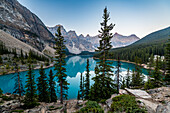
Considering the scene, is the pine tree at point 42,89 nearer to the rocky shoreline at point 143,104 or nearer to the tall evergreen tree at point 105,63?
the rocky shoreline at point 143,104

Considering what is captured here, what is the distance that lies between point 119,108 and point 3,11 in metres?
199

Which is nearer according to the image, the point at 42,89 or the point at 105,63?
the point at 105,63

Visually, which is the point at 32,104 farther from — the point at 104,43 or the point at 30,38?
the point at 30,38

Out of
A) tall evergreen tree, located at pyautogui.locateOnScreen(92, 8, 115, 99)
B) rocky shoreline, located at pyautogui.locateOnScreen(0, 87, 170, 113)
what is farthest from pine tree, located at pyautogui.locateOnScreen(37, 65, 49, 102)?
tall evergreen tree, located at pyautogui.locateOnScreen(92, 8, 115, 99)

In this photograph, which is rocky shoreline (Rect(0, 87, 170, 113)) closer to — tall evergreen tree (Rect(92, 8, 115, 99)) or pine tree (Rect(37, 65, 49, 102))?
tall evergreen tree (Rect(92, 8, 115, 99))

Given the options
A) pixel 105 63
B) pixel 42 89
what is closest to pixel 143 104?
pixel 105 63

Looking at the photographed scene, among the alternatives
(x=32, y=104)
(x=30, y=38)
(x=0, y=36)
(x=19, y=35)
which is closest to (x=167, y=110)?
(x=32, y=104)

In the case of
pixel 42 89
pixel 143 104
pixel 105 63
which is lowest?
pixel 42 89

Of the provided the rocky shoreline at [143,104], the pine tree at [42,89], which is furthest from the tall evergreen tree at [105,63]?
the pine tree at [42,89]

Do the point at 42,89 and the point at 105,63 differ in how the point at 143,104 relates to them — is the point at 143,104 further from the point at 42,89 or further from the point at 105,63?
the point at 42,89

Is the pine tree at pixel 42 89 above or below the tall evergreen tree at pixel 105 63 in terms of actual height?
below

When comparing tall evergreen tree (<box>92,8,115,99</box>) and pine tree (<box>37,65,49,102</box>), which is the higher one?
tall evergreen tree (<box>92,8,115,99</box>)

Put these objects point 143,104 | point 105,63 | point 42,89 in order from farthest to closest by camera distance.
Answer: point 42,89 → point 105,63 → point 143,104

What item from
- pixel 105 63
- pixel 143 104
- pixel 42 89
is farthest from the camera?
pixel 42 89
